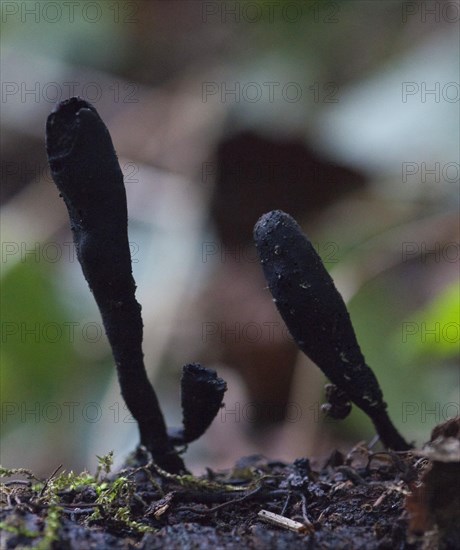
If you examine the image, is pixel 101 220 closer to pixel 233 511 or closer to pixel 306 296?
pixel 306 296

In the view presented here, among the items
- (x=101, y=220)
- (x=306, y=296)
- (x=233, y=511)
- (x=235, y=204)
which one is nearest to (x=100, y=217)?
(x=101, y=220)

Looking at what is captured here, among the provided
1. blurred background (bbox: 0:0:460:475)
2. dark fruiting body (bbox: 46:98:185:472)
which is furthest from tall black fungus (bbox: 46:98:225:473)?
blurred background (bbox: 0:0:460:475)

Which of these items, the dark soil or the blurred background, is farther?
the blurred background

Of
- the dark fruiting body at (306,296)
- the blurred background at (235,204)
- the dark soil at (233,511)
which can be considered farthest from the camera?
the blurred background at (235,204)

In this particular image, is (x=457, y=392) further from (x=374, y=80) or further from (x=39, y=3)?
(x=39, y=3)

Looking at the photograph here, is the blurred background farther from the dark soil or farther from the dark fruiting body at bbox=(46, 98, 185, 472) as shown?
the dark fruiting body at bbox=(46, 98, 185, 472)

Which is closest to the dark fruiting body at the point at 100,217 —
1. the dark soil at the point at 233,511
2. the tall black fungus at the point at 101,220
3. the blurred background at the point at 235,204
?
the tall black fungus at the point at 101,220

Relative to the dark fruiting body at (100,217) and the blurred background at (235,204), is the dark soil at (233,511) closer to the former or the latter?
the dark fruiting body at (100,217)
